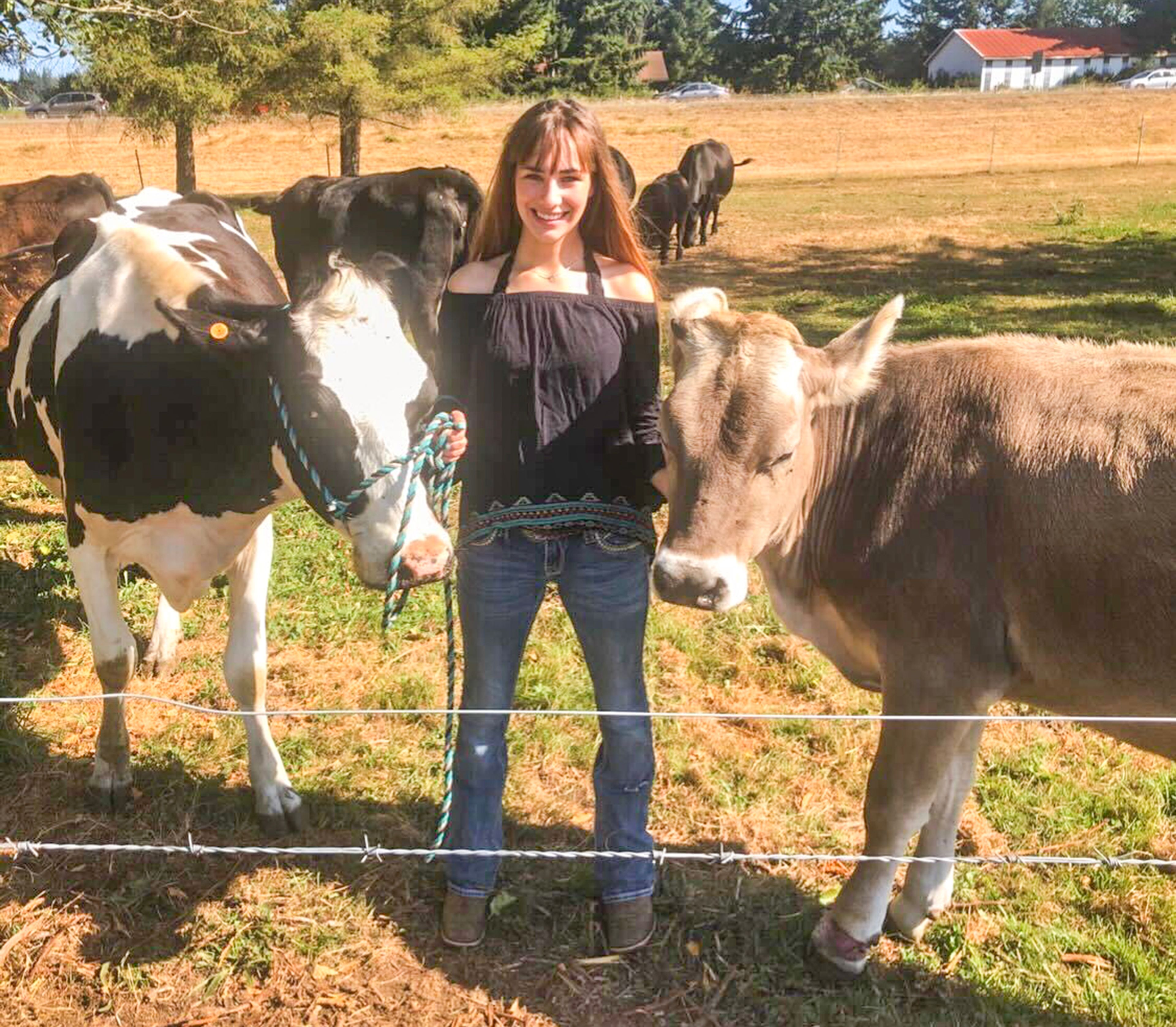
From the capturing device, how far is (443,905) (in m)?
3.36

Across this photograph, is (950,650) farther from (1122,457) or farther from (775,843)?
(775,843)

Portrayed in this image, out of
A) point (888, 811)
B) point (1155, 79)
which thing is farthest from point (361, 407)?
point (1155, 79)

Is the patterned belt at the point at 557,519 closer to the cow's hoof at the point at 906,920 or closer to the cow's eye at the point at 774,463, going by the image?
the cow's eye at the point at 774,463

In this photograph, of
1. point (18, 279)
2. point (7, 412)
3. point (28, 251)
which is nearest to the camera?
point (7, 412)

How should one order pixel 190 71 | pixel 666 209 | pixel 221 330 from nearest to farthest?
pixel 221 330
pixel 666 209
pixel 190 71

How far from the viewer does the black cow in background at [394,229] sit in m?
3.22

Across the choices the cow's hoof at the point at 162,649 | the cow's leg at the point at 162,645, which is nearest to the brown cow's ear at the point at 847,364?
the cow's leg at the point at 162,645

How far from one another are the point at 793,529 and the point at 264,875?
212cm

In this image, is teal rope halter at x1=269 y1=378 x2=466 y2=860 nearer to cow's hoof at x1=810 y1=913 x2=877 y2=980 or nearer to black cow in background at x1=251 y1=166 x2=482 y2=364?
black cow in background at x1=251 y1=166 x2=482 y2=364

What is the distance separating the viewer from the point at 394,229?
469 cm

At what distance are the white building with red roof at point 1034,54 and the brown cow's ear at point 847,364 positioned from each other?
277ft

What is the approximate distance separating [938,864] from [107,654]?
3.02m

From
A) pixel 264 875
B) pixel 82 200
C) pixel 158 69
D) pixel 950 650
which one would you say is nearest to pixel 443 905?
pixel 264 875

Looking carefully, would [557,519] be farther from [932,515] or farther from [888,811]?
[888,811]
